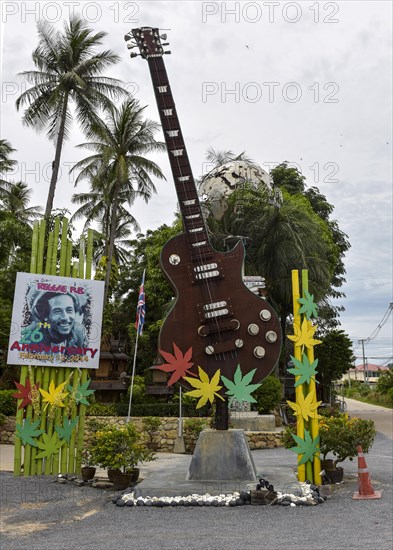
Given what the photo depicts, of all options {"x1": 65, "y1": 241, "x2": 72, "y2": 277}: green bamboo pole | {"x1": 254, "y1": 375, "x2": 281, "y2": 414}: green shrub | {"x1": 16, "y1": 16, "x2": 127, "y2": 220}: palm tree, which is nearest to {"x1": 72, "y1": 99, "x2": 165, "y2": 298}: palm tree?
{"x1": 16, "y1": 16, "x2": 127, "y2": 220}: palm tree

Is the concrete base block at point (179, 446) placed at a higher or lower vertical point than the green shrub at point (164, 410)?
lower

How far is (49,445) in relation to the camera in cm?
953

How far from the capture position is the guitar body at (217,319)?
9.09 m

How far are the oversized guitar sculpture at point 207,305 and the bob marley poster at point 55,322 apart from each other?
190cm

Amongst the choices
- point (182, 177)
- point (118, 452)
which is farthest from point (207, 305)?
point (118, 452)

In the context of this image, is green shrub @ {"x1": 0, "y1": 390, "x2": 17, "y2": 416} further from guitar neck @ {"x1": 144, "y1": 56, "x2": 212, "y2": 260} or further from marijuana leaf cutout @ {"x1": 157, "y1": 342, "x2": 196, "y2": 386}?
guitar neck @ {"x1": 144, "y1": 56, "x2": 212, "y2": 260}

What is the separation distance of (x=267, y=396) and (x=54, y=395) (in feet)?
34.2

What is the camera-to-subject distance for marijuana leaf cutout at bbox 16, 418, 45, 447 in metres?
9.40

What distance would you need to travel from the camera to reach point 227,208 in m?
23.7

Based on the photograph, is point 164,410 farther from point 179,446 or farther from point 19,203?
point 19,203

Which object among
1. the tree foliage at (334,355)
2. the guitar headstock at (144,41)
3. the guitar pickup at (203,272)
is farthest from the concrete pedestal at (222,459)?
the tree foliage at (334,355)

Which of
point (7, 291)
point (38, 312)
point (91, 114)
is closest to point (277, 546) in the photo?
point (38, 312)

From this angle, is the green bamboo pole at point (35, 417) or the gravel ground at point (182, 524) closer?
the gravel ground at point (182, 524)

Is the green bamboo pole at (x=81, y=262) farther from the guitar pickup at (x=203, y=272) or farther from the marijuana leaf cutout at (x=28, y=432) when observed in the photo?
the marijuana leaf cutout at (x=28, y=432)
